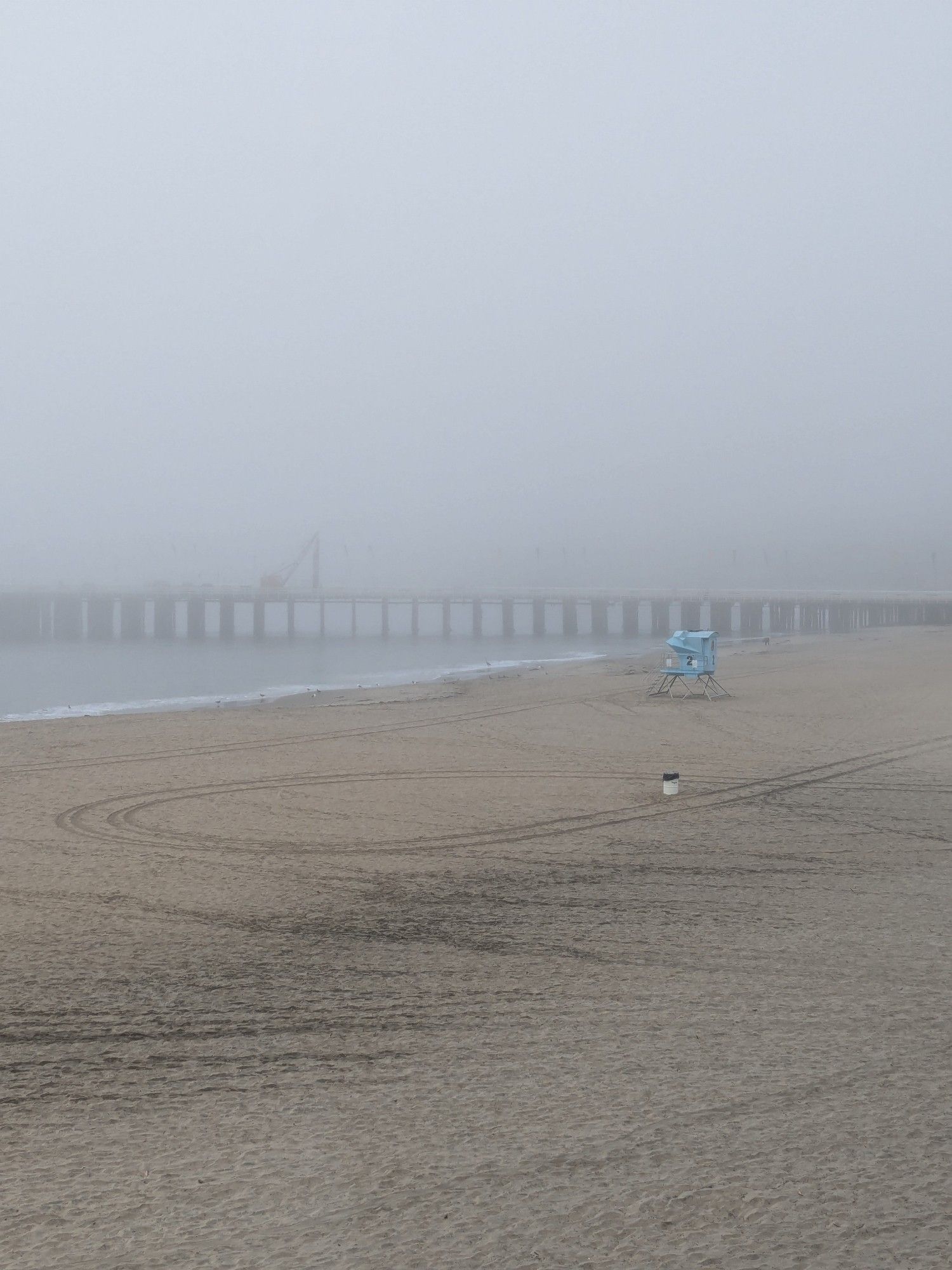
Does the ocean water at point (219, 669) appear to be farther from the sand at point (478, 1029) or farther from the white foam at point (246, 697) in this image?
the sand at point (478, 1029)

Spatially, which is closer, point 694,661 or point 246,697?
point 694,661

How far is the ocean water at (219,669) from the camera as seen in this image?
1051 inches

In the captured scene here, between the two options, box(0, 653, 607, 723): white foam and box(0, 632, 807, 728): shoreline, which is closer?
box(0, 632, 807, 728): shoreline

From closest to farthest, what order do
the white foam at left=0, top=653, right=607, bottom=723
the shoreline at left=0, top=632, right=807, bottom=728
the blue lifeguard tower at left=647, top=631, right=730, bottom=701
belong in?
the blue lifeguard tower at left=647, top=631, right=730, bottom=701, the shoreline at left=0, top=632, right=807, bottom=728, the white foam at left=0, top=653, right=607, bottom=723

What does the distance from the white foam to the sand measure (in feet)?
42.3

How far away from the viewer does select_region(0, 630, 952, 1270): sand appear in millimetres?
2695

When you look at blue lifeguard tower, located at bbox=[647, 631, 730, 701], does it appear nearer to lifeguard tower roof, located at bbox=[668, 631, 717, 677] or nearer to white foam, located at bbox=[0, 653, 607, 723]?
lifeguard tower roof, located at bbox=[668, 631, 717, 677]

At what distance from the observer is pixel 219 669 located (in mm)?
43062

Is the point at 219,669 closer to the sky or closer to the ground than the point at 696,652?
closer to the ground

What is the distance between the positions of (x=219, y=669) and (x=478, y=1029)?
132 ft

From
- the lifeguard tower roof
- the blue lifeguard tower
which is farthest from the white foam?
the lifeguard tower roof

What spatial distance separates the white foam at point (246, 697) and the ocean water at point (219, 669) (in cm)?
6

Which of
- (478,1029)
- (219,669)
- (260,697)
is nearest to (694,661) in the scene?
(260,697)

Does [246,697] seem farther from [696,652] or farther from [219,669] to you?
[219,669]
